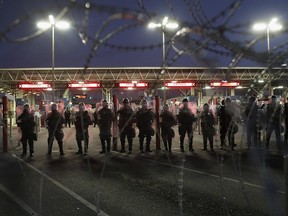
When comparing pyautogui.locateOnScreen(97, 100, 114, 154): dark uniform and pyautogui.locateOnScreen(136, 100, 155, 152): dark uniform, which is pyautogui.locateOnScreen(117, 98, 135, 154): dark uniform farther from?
pyautogui.locateOnScreen(97, 100, 114, 154): dark uniform

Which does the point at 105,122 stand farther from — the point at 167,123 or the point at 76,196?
the point at 76,196

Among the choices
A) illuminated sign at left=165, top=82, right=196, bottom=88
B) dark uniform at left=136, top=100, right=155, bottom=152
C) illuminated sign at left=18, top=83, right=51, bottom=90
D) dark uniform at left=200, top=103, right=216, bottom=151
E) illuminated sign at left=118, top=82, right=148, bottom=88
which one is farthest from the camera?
illuminated sign at left=165, top=82, right=196, bottom=88

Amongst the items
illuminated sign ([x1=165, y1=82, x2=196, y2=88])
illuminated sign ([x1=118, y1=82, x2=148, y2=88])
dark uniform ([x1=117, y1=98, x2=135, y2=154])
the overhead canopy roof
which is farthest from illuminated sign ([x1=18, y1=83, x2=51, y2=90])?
dark uniform ([x1=117, y1=98, x2=135, y2=154])

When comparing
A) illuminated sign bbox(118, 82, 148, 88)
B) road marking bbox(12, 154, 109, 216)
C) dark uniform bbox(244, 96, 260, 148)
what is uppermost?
illuminated sign bbox(118, 82, 148, 88)

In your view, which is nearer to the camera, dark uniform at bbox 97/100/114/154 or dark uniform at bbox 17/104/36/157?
dark uniform at bbox 17/104/36/157

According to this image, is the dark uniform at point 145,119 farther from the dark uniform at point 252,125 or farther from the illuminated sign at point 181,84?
the illuminated sign at point 181,84

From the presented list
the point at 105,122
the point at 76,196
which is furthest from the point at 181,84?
the point at 76,196

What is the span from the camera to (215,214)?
5734 mm

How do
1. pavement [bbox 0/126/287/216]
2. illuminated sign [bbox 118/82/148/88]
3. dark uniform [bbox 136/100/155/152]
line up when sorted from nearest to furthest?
pavement [bbox 0/126/287/216]
dark uniform [bbox 136/100/155/152]
illuminated sign [bbox 118/82/148/88]

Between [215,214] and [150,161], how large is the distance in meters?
5.34

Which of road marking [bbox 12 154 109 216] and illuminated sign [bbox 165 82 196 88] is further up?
illuminated sign [bbox 165 82 196 88]

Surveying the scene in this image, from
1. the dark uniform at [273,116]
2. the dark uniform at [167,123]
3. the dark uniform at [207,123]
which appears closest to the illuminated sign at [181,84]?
the dark uniform at [207,123]

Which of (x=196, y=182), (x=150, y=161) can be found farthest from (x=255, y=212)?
(x=150, y=161)

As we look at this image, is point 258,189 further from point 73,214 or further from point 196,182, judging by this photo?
point 73,214
